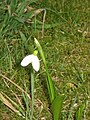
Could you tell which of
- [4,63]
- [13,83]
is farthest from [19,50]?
[13,83]

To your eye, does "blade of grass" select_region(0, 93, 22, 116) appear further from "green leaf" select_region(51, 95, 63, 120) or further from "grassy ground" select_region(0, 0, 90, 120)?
"green leaf" select_region(51, 95, 63, 120)

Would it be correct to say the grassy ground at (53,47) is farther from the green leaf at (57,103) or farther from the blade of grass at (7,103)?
the green leaf at (57,103)

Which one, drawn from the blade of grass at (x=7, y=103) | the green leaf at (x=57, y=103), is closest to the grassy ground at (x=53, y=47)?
the blade of grass at (x=7, y=103)

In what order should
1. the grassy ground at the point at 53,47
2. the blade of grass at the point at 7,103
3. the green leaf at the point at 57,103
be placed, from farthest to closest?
the grassy ground at the point at 53,47 < the blade of grass at the point at 7,103 < the green leaf at the point at 57,103

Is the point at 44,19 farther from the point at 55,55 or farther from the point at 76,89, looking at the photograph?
the point at 76,89

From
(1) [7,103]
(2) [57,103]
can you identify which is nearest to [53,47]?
(1) [7,103]

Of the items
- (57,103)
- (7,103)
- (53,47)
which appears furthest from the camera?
(53,47)

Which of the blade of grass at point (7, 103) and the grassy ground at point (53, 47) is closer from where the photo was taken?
the blade of grass at point (7, 103)

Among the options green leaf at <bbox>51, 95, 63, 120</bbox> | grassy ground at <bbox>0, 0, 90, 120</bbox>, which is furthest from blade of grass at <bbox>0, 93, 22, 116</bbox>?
green leaf at <bbox>51, 95, 63, 120</bbox>

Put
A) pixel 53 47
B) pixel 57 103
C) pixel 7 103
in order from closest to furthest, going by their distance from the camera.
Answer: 1. pixel 57 103
2. pixel 7 103
3. pixel 53 47

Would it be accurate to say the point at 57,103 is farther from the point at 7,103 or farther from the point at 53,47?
the point at 53,47
